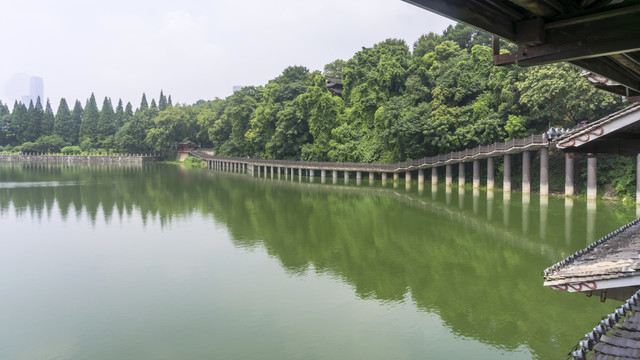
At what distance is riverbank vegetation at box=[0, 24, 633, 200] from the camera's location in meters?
27.3

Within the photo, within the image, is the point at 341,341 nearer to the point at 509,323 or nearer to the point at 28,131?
the point at 509,323

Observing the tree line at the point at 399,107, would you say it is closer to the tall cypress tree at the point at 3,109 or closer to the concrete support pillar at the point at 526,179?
the concrete support pillar at the point at 526,179

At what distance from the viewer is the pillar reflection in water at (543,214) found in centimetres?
1706

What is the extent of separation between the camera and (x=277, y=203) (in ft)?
88.4

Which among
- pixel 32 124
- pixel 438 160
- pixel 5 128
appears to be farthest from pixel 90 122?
pixel 438 160

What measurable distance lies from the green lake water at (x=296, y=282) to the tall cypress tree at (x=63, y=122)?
7252 cm

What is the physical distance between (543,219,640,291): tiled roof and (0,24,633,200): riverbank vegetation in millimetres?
19387

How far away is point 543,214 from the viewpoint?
68.9 ft

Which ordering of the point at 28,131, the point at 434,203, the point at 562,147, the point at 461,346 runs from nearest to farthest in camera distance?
the point at 461,346 < the point at 562,147 < the point at 434,203 < the point at 28,131

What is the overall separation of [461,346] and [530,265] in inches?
232

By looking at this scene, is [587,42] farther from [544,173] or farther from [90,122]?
[90,122]

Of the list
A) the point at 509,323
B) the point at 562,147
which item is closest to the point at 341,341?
the point at 509,323

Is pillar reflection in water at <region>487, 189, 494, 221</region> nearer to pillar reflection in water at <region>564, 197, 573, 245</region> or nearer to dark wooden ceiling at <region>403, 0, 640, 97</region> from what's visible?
pillar reflection in water at <region>564, 197, 573, 245</region>

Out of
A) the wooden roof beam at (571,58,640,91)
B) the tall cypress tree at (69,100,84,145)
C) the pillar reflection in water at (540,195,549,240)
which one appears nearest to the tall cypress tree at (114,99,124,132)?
the tall cypress tree at (69,100,84,145)
